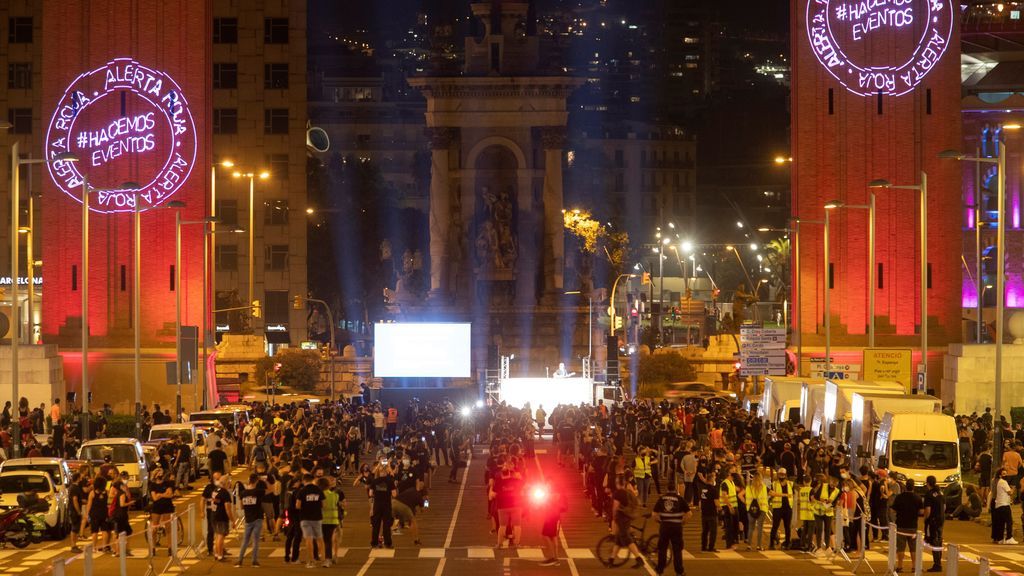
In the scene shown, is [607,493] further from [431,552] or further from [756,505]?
[431,552]

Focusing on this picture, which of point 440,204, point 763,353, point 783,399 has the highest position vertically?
point 440,204

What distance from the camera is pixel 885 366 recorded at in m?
53.9

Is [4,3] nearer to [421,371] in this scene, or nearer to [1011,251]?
[421,371]

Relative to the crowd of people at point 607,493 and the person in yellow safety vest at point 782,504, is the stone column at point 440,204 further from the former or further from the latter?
the person in yellow safety vest at point 782,504

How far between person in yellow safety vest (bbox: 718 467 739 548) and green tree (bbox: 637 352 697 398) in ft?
180

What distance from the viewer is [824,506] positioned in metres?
33.0

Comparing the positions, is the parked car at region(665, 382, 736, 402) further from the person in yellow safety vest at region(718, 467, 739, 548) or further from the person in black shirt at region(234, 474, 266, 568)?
the person in black shirt at region(234, 474, 266, 568)

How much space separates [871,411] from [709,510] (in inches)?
407

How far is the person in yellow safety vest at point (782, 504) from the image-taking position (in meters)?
33.7

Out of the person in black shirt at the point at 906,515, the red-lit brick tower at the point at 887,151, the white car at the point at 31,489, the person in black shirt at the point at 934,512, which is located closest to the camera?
the person in black shirt at the point at 906,515

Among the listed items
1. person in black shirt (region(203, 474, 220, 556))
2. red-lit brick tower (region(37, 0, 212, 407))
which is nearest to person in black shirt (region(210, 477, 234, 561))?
person in black shirt (region(203, 474, 220, 556))

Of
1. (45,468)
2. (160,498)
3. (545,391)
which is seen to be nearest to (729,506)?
(160,498)

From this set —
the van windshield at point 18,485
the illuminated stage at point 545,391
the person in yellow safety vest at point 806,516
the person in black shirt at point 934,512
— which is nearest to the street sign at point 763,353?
the illuminated stage at point 545,391

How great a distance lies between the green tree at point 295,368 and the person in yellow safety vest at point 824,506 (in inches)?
2200
